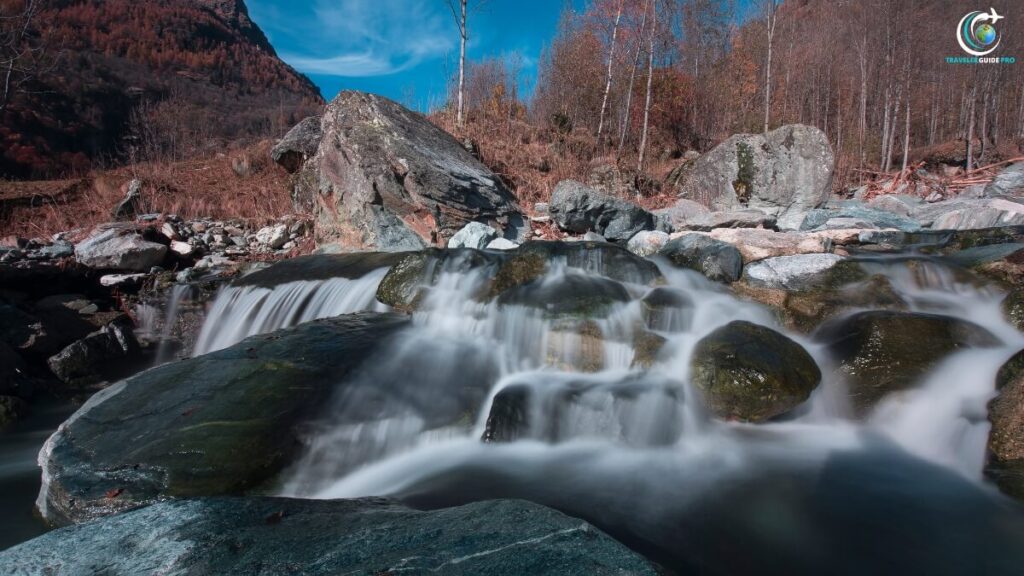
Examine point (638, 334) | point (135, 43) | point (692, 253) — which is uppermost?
point (135, 43)

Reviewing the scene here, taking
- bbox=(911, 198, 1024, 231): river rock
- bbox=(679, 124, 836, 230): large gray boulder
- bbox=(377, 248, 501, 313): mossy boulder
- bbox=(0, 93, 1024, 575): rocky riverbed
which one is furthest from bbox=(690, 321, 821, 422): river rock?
bbox=(679, 124, 836, 230): large gray boulder

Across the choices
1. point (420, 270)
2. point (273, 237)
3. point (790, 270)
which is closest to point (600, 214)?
point (790, 270)

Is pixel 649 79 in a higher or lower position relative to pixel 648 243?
higher

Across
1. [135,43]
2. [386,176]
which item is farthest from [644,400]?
[135,43]

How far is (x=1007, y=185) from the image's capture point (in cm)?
1323

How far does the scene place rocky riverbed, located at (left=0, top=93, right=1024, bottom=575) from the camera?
2008 millimetres

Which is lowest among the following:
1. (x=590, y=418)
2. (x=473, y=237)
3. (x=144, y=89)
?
(x=590, y=418)

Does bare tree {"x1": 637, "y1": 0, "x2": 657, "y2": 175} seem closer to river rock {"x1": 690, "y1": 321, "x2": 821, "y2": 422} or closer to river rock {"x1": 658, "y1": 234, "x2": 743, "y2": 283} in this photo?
river rock {"x1": 658, "y1": 234, "x2": 743, "y2": 283}

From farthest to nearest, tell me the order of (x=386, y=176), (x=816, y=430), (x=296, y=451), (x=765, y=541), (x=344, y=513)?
(x=386, y=176), (x=816, y=430), (x=296, y=451), (x=765, y=541), (x=344, y=513)

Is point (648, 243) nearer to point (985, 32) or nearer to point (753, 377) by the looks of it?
point (753, 377)

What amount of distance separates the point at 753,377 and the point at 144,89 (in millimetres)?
39863

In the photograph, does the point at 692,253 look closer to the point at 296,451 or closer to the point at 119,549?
the point at 296,451

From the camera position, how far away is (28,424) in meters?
4.72

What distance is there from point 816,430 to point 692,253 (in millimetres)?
3166
